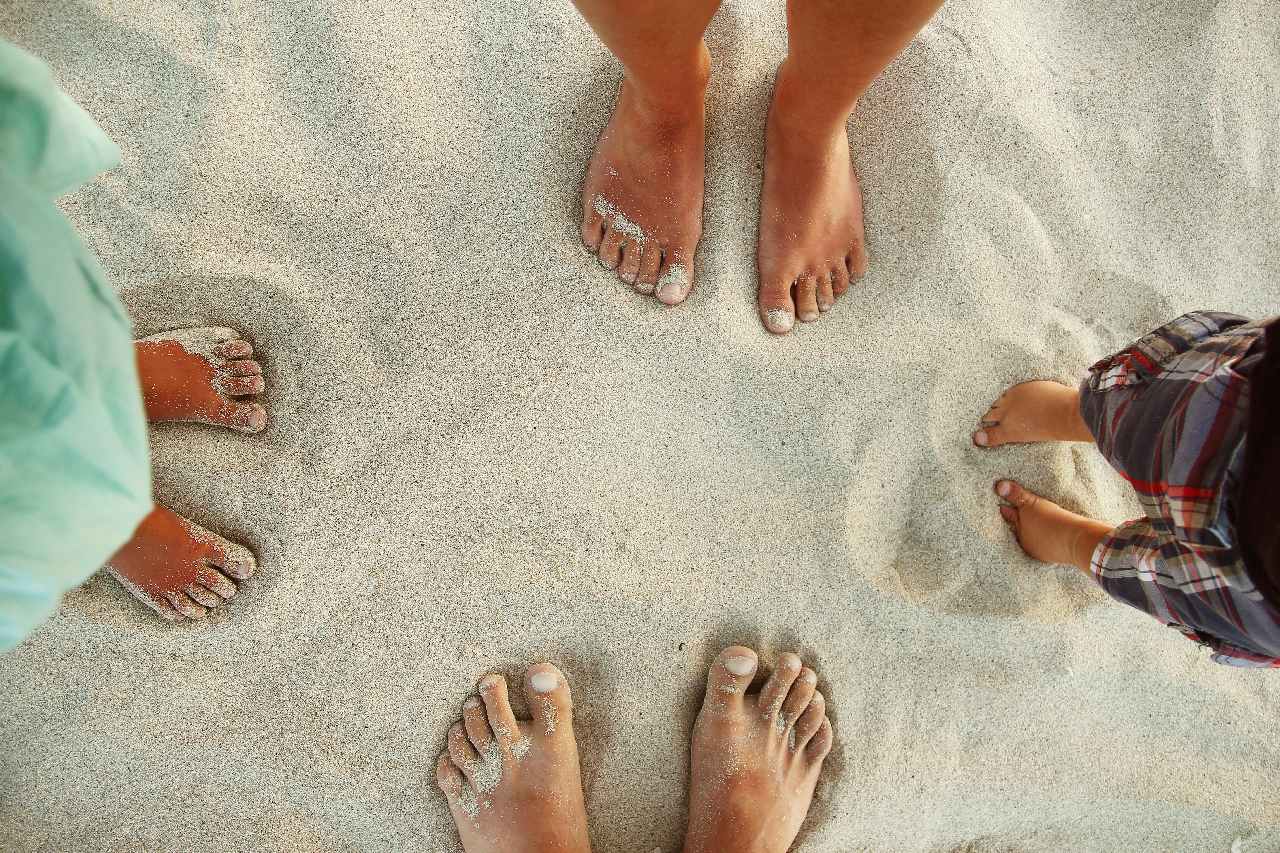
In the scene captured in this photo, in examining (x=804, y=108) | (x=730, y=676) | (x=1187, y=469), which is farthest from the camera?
(x=730, y=676)

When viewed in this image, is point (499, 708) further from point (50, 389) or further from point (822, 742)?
point (50, 389)

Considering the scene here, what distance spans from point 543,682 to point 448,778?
0.70ft

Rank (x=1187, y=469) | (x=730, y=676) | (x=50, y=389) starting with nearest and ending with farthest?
1. (x=50, y=389)
2. (x=1187, y=469)
3. (x=730, y=676)

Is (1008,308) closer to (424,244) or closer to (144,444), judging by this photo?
(424,244)

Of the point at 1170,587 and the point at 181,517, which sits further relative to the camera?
the point at 181,517

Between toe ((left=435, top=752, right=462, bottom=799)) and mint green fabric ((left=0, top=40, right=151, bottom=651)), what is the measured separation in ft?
2.62

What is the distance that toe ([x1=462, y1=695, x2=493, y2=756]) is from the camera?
3.99 feet

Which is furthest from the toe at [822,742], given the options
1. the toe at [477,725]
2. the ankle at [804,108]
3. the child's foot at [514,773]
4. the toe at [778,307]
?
the ankle at [804,108]

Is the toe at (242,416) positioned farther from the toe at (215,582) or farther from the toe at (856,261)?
the toe at (856,261)

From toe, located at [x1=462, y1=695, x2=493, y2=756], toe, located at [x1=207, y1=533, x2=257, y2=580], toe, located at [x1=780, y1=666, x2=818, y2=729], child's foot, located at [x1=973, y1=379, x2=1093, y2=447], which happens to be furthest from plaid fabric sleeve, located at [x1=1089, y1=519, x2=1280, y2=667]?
toe, located at [x1=207, y1=533, x2=257, y2=580]

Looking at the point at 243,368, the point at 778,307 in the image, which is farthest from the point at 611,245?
the point at 243,368

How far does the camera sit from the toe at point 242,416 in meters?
1.18

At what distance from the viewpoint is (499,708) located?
3.97 feet

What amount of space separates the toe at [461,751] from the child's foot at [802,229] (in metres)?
0.82
